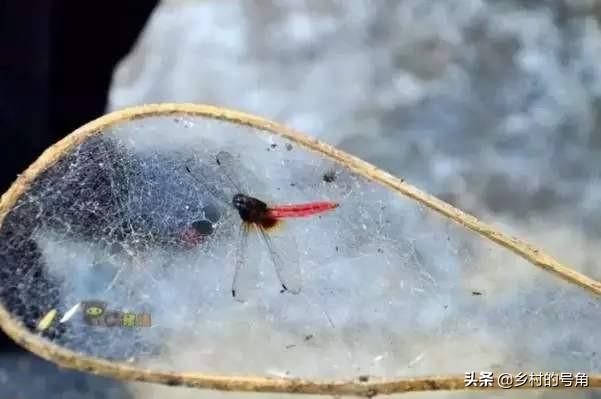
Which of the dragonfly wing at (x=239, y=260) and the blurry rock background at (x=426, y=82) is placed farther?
the blurry rock background at (x=426, y=82)

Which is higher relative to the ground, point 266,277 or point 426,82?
point 426,82

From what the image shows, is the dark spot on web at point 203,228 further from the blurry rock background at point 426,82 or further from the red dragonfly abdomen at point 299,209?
the blurry rock background at point 426,82

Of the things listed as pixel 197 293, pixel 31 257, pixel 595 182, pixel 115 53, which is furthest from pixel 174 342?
pixel 595 182

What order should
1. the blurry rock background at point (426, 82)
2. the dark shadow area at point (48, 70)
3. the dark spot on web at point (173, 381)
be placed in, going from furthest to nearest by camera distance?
the blurry rock background at point (426, 82) < the dark shadow area at point (48, 70) < the dark spot on web at point (173, 381)

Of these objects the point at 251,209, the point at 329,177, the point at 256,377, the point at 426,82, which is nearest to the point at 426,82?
the point at 426,82

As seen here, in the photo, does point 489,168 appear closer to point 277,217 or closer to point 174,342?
point 277,217

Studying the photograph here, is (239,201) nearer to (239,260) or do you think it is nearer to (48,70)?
(239,260)

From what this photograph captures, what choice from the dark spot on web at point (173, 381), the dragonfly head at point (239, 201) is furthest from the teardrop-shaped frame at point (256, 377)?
→ the dragonfly head at point (239, 201)
